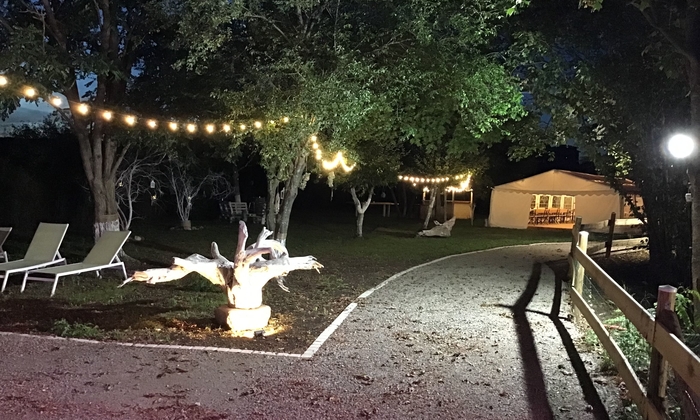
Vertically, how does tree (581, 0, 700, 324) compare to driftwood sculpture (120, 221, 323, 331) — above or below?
above

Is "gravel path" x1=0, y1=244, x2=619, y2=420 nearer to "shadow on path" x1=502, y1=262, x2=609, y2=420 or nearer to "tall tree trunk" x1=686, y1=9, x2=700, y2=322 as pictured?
"shadow on path" x1=502, y1=262, x2=609, y2=420

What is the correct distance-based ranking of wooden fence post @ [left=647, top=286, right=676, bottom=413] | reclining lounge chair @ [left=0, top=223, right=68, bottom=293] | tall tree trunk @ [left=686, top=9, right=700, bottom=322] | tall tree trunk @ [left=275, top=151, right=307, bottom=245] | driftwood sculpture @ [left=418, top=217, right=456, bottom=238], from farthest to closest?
driftwood sculpture @ [left=418, top=217, right=456, bottom=238]
tall tree trunk @ [left=275, top=151, right=307, bottom=245]
reclining lounge chair @ [left=0, top=223, right=68, bottom=293]
tall tree trunk @ [left=686, top=9, right=700, bottom=322]
wooden fence post @ [left=647, top=286, right=676, bottom=413]

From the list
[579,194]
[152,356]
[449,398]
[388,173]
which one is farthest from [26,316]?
[579,194]

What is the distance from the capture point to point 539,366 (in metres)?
5.39

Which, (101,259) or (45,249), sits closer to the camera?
(101,259)

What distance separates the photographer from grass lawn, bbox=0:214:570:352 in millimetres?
6039

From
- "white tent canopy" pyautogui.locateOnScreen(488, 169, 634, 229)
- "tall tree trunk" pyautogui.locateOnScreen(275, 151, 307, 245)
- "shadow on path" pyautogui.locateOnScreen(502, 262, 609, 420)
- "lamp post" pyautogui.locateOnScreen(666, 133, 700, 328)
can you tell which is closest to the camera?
"shadow on path" pyautogui.locateOnScreen(502, 262, 609, 420)

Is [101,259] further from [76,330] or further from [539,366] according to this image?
[539,366]

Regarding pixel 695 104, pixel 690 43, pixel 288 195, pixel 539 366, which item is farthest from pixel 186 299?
pixel 690 43

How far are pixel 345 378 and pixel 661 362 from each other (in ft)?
7.41

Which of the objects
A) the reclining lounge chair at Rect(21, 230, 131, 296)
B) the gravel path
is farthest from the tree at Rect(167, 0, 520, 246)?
the gravel path

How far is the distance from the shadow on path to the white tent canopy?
15.9 metres

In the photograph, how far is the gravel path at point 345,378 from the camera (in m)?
4.07

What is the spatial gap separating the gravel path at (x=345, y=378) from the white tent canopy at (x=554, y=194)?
17710mm
